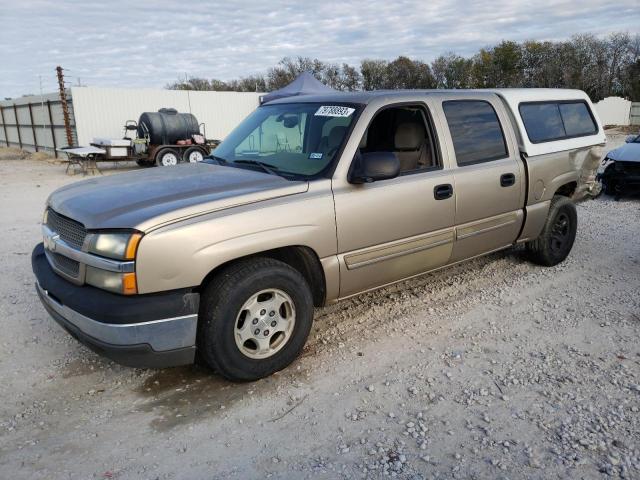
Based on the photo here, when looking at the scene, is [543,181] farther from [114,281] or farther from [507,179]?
[114,281]

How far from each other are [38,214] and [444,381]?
8.37 m

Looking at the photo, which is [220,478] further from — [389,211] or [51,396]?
[389,211]

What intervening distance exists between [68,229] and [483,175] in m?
3.32

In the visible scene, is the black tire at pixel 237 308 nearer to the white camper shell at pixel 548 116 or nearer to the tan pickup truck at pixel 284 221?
the tan pickup truck at pixel 284 221

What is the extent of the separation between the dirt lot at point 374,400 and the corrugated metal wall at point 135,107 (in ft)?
59.1

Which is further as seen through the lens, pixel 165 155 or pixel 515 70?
pixel 515 70

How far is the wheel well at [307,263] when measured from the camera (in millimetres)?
3459

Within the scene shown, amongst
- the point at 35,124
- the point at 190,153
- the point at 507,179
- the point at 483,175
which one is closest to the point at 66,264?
the point at 483,175

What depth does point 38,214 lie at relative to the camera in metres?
9.07

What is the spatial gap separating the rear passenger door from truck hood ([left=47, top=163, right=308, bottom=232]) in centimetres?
161

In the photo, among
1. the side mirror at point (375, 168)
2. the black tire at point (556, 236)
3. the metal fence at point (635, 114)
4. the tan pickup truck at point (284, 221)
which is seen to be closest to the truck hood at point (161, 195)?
the tan pickup truck at point (284, 221)

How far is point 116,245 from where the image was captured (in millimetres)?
2816

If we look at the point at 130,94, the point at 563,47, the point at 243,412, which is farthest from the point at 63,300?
the point at 563,47

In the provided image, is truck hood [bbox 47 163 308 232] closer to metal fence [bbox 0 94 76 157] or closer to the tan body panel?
the tan body panel
